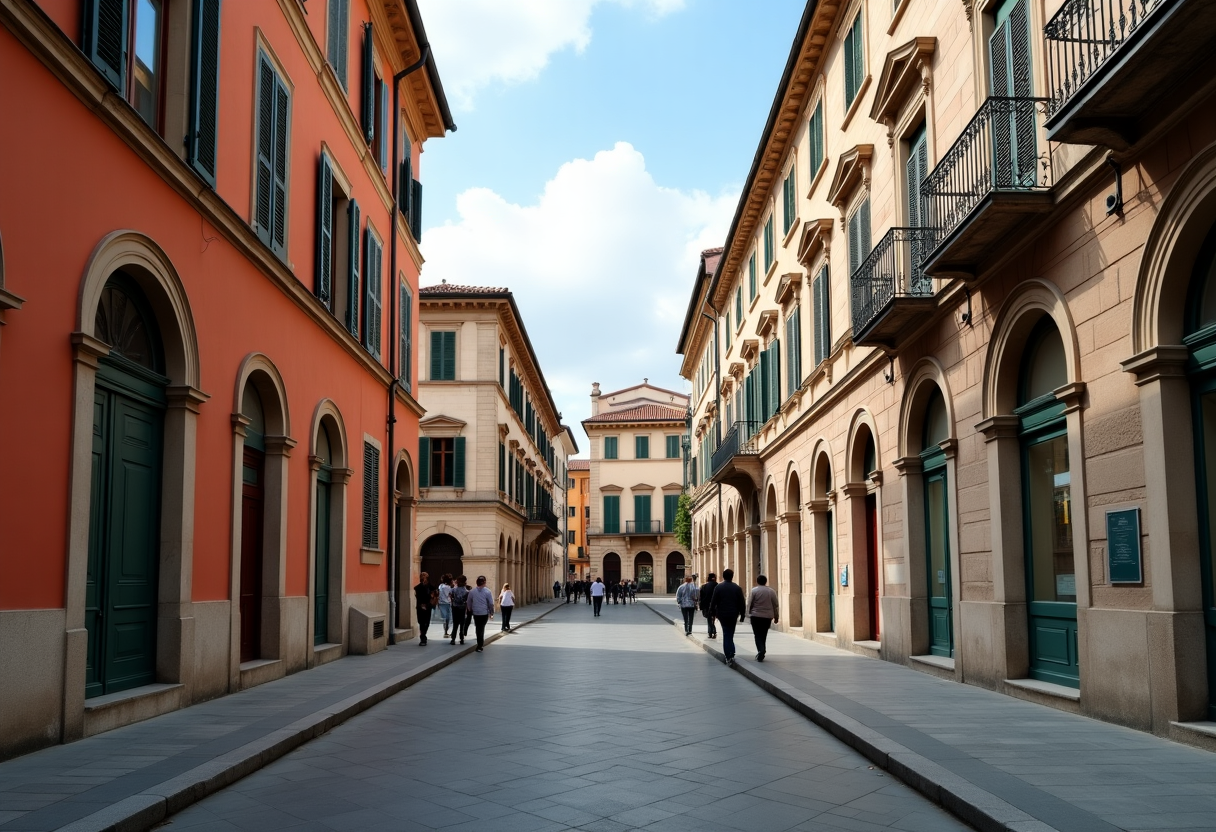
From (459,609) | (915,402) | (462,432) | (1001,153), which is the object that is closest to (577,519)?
(462,432)

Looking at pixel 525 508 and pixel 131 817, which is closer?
pixel 131 817

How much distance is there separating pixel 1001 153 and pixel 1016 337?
2030 mm

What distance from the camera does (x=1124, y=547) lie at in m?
9.86

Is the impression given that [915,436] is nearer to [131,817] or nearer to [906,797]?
[906,797]

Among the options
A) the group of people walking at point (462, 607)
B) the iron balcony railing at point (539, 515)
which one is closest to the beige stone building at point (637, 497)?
the iron balcony railing at point (539, 515)

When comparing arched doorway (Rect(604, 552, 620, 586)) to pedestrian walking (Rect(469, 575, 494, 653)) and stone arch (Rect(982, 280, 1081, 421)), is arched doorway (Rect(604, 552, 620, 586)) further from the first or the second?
stone arch (Rect(982, 280, 1081, 421))

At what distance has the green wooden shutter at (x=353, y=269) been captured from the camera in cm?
1936

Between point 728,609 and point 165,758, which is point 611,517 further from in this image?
point 165,758

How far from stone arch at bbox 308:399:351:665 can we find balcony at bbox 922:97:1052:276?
1015 centimetres

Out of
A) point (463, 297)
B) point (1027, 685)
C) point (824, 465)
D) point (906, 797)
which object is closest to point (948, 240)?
point (1027, 685)

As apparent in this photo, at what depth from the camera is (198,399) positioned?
39.5 ft

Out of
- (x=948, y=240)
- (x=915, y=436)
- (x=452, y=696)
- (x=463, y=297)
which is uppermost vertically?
(x=463, y=297)

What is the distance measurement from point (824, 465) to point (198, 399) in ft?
47.0

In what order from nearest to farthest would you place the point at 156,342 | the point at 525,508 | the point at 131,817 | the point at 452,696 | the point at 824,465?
the point at 131,817, the point at 156,342, the point at 452,696, the point at 824,465, the point at 525,508
